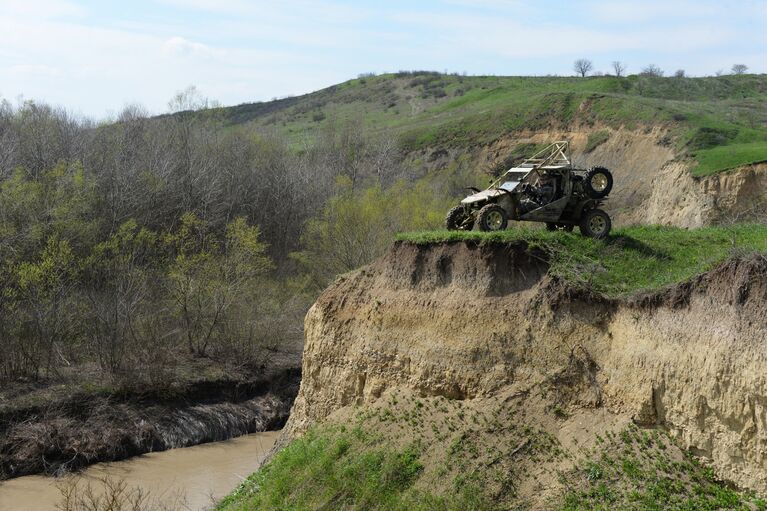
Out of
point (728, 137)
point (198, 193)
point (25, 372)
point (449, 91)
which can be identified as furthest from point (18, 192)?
point (449, 91)

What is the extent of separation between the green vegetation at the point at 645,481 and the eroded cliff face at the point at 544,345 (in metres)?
0.32

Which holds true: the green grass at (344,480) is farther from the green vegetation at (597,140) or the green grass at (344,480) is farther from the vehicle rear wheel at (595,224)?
the green vegetation at (597,140)

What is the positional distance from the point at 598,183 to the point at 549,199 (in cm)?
139

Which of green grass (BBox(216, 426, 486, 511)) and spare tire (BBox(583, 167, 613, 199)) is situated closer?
green grass (BBox(216, 426, 486, 511))

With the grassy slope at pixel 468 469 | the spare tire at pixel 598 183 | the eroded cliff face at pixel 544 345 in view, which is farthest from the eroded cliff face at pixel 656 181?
the grassy slope at pixel 468 469

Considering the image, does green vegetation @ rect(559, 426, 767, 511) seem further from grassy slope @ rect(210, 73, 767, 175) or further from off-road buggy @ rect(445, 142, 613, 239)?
grassy slope @ rect(210, 73, 767, 175)

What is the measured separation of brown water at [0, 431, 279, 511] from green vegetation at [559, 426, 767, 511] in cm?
1364

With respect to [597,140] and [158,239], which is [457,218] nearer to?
[158,239]

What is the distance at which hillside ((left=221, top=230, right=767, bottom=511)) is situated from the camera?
14812 mm

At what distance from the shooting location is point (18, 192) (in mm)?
38594

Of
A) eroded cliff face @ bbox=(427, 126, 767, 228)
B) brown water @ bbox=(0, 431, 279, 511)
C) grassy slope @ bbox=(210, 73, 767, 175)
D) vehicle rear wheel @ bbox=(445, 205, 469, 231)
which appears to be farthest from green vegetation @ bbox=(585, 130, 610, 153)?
vehicle rear wheel @ bbox=(445, 205, 469, 231)

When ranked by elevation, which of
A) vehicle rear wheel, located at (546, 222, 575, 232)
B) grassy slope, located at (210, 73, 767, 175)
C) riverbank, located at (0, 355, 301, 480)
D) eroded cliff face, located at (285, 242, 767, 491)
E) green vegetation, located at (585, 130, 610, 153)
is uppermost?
grassy slope, located at (210, 73, 767, 175)

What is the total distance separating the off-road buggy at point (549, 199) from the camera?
20797mm

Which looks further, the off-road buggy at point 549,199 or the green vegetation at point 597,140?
the green vegetation at point 597,140
